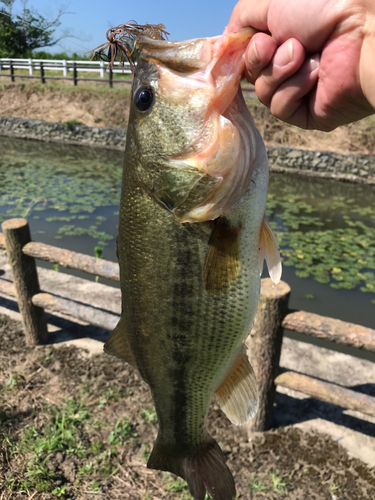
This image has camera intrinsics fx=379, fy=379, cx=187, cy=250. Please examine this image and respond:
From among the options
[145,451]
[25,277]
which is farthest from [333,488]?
[25,277]

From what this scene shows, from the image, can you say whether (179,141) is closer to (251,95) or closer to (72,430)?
(72,430)

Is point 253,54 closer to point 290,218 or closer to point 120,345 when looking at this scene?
point 120,345

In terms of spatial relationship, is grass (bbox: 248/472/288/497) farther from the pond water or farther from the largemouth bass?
the pond water

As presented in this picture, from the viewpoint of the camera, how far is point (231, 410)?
1.55 metres

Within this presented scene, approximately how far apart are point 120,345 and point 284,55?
1.28 m

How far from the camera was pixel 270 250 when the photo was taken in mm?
1415

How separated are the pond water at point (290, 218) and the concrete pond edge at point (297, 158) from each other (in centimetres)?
57

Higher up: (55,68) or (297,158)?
(55,68)

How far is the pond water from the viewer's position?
235 inches

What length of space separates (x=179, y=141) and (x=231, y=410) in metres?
1.08

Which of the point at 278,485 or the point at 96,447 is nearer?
the point at 278,485

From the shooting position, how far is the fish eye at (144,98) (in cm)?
128

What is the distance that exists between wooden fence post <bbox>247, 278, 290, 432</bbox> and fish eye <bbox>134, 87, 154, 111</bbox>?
1.84 metres

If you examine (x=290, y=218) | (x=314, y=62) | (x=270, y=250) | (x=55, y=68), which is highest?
(x=55, y=68)
